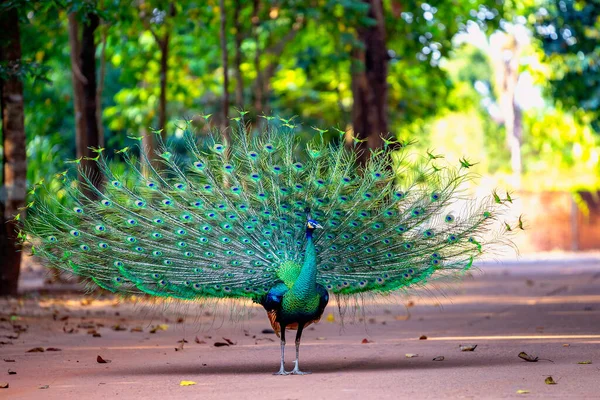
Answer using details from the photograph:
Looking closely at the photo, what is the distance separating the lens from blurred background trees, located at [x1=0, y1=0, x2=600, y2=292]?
65.9 ft

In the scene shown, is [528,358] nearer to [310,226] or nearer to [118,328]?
[310,226]

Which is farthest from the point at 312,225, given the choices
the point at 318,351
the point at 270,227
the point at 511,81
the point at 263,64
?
the point at 511,81

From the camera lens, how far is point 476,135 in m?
75.1

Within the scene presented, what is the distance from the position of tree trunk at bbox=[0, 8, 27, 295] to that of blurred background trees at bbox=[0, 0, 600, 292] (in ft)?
0.11

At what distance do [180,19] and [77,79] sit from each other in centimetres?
353

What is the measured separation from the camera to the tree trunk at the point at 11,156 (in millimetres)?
17078

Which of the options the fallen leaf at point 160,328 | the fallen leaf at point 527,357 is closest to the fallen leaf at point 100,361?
the fallen leaf at point 160,328

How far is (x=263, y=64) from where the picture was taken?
102 ft

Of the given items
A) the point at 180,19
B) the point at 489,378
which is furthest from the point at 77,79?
the point at 489,378

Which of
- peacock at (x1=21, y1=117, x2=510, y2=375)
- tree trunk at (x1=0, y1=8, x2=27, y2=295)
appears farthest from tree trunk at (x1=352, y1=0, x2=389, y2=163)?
peacock at (x1=21, y1=117, x2=510, y2=375)

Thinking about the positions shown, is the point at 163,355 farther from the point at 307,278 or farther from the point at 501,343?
the point at 501,343

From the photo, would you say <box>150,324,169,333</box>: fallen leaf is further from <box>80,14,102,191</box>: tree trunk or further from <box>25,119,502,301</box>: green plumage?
<box>80,14,102,191</box>: tree trunk

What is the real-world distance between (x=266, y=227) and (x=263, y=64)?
2150 cm

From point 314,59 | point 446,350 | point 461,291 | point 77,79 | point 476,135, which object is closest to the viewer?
point 446,350
